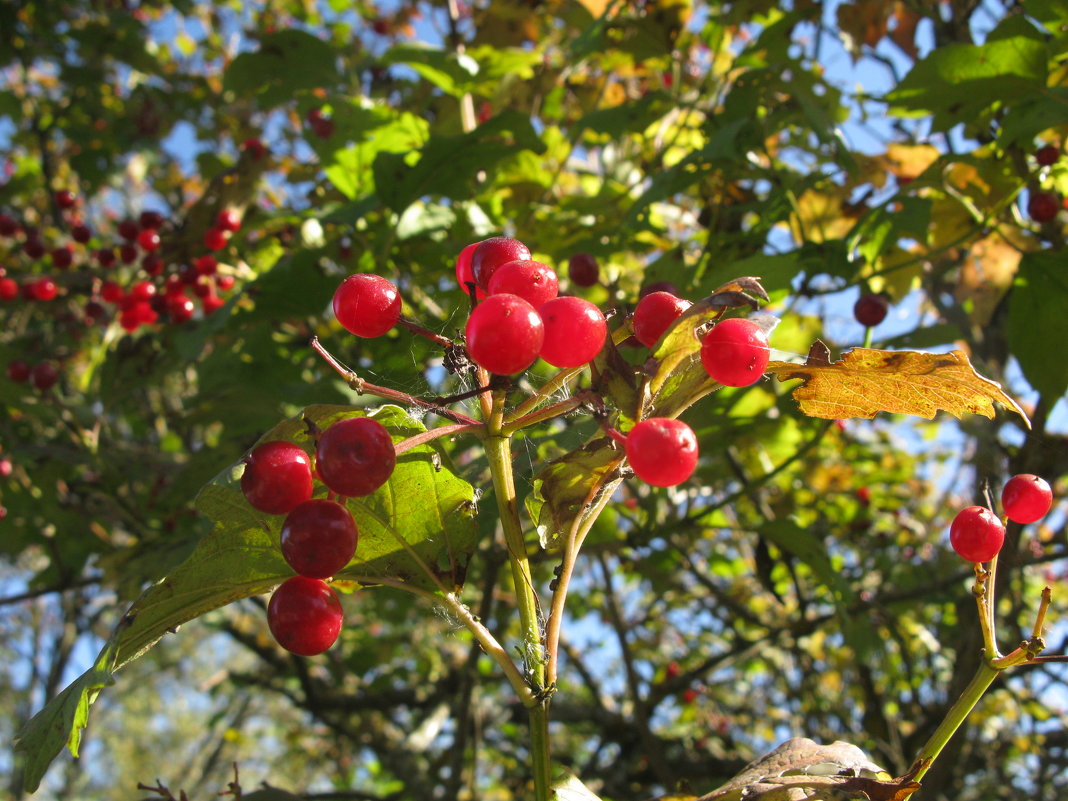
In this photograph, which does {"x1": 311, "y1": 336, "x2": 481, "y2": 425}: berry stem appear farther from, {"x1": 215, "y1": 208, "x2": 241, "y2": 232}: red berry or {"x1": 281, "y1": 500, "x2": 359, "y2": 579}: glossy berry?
{"x1": 215, "y1": 208, "x2": 241, "y2": 232}: red berry

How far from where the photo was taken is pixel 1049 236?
2.22 m

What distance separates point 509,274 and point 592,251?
1.43m

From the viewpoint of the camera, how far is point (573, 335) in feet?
2.81

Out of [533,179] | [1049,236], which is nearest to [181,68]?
[533,179]

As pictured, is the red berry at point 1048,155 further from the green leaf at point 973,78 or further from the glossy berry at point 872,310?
the glossy berry at point 872,310

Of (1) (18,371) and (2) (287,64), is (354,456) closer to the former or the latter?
(2) (287,64)

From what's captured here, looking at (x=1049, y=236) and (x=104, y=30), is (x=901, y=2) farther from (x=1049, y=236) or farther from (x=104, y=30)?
(x=104, y=30)

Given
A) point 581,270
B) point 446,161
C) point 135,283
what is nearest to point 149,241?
point 135,283

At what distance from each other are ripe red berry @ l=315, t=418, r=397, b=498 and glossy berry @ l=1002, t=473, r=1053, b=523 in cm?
88

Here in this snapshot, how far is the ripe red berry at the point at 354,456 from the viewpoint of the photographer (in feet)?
2.75

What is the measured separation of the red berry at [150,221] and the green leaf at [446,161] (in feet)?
5.16

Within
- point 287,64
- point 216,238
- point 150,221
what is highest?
point 287,64

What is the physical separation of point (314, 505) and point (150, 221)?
2.90 metres

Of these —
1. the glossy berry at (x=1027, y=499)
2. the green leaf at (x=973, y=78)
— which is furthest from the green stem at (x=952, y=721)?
the green leaf at (x=973, y=78)
